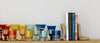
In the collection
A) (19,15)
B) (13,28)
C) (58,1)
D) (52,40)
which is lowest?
(52,40)

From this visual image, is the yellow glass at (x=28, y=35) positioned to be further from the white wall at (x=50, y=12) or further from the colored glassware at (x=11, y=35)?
the white wall at (x=50, y=12)

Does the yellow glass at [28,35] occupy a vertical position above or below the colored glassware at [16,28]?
below

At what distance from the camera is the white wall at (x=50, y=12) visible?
6.36ft

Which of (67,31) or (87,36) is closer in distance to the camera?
(67,31)

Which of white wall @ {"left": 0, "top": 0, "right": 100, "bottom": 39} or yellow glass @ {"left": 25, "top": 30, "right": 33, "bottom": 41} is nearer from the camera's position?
yellow glass @ {"left": 25, "top": 30, "right": 33, "bottom": 41}

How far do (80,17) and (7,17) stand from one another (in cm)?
79

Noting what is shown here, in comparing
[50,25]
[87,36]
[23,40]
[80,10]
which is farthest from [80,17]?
[23,40]

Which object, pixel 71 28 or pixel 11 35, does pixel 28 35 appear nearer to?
pixel 11 35

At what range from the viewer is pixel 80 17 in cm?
194

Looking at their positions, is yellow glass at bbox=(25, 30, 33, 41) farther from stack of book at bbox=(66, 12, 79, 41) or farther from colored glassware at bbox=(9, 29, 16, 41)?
stack of book at bbox=(66, 12, 79, 41)

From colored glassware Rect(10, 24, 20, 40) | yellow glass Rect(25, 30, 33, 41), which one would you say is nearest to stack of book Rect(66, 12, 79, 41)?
yellow glass Rect(25, 30, 33, 41)

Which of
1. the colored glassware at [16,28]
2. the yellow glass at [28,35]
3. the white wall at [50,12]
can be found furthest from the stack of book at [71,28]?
the colored glassware at [16,28]

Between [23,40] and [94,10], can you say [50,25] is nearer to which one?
[23,40]

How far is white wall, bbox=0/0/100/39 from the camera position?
1.94 meters
